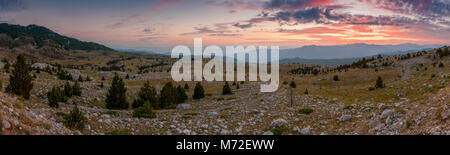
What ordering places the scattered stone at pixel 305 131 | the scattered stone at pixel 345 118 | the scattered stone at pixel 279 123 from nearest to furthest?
the scattered stone at pixel 305 131, the scattered stone at pixel 345 118, the scattered stone at pixel 279 123

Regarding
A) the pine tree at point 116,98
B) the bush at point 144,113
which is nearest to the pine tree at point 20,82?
the pine tree at point 116,98

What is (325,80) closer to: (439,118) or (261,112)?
(261,112)

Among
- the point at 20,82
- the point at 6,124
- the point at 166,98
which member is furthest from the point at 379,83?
the point at 20,82

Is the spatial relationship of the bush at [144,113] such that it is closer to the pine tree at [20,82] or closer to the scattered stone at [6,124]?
the pine tree at [20,82]

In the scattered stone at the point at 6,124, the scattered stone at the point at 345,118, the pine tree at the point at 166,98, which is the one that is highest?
the scattered stone at the point at 6,124

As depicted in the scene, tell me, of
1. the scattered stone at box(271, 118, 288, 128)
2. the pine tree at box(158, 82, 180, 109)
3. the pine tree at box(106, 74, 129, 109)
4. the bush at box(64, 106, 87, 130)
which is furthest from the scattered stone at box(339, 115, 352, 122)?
the pine tree at box(106, 74, 129, 109)

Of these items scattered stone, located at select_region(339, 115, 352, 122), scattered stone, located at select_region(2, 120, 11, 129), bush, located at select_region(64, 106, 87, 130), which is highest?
scattered stone, located at select_region(2, 120, 11, 129)

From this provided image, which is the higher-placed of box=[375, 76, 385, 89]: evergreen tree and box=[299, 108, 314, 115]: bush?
box=[375, 76, 385, 89]: evergreen tree

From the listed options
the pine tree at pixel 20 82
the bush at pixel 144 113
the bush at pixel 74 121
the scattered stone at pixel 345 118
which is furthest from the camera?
the pine tree at pixel 20 82

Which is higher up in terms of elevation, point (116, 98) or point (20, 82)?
point (20, 82)

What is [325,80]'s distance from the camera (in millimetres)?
46406

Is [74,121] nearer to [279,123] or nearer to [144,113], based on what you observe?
[144,113]

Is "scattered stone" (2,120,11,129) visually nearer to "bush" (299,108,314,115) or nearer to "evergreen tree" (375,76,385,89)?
"bush" (299,108,314,115)
